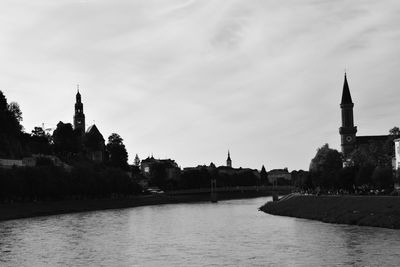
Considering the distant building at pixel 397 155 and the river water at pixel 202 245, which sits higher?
the distant building at pixel 397 155

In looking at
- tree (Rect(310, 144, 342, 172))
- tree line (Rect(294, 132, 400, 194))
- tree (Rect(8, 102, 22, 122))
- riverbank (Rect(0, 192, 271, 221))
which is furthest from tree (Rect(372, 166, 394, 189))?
tree (Rect(8, 102, 22, 122))

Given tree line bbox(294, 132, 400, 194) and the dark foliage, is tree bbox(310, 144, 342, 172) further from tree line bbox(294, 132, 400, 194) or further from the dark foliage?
the dark foliage

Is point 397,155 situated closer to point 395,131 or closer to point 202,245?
point 395,131

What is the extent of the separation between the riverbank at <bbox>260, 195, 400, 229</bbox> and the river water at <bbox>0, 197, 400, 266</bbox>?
2.29 meters

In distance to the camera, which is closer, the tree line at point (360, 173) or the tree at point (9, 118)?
the tree line at point (360, 173)

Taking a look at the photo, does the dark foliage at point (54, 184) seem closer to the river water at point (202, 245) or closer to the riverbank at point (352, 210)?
the river water at point (202, 245)

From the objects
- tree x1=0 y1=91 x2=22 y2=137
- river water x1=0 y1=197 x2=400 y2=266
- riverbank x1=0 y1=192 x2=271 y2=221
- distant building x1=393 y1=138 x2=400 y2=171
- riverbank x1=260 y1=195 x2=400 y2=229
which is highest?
tree x1=0 y1=91 x2=22 y2=137

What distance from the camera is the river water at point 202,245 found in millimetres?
45344

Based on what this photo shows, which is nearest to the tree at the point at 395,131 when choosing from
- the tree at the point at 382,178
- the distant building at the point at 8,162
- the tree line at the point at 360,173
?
the tree line at the point at 360,173

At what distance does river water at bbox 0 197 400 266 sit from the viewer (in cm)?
4534

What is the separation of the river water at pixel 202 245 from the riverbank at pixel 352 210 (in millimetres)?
2288

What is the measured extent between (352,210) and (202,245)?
2821 centimetres

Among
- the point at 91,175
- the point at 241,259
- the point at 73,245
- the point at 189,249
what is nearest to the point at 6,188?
the point at 91,175

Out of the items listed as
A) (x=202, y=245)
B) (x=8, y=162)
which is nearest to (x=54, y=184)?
(x=8, y=162)
